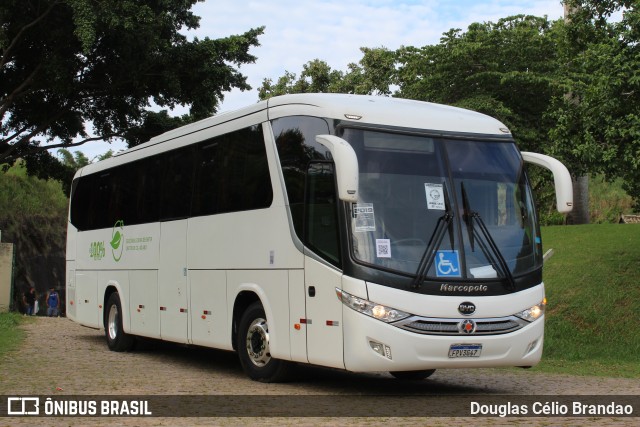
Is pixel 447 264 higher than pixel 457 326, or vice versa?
pixel 447 264

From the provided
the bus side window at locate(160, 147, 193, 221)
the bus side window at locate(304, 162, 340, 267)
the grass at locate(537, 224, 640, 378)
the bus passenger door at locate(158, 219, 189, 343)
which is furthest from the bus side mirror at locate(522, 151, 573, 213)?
the bus passenger door at locate(158, 219, 189, 343)

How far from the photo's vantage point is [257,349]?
12039 mm

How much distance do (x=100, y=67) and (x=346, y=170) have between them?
806 inches

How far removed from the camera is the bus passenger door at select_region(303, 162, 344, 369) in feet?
33.9

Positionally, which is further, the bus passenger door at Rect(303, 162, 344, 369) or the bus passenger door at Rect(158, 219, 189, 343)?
the bus passenger door at Rect(158, 219, 189, 343)

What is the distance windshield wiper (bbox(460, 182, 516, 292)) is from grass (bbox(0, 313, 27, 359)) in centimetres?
914

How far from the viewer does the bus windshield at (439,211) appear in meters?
10.2

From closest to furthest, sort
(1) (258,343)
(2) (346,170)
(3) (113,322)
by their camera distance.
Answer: (2) (346,170)
(1) (258,343)
(3) (113,322)

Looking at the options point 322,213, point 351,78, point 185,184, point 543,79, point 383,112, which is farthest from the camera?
point 351,78

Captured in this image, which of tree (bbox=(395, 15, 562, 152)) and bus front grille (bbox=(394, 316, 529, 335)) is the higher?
tree (bbox=(395, 15, 562, 152))

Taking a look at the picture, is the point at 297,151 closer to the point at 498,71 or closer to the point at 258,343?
the point at 258,343

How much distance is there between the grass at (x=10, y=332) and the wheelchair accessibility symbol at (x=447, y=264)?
351 inches

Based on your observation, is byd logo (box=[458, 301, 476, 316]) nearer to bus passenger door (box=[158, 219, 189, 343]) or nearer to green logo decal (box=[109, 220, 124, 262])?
bus passenger door (box=[158, 219, 189, 343])

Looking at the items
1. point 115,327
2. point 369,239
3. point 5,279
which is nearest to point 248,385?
point 369,239
